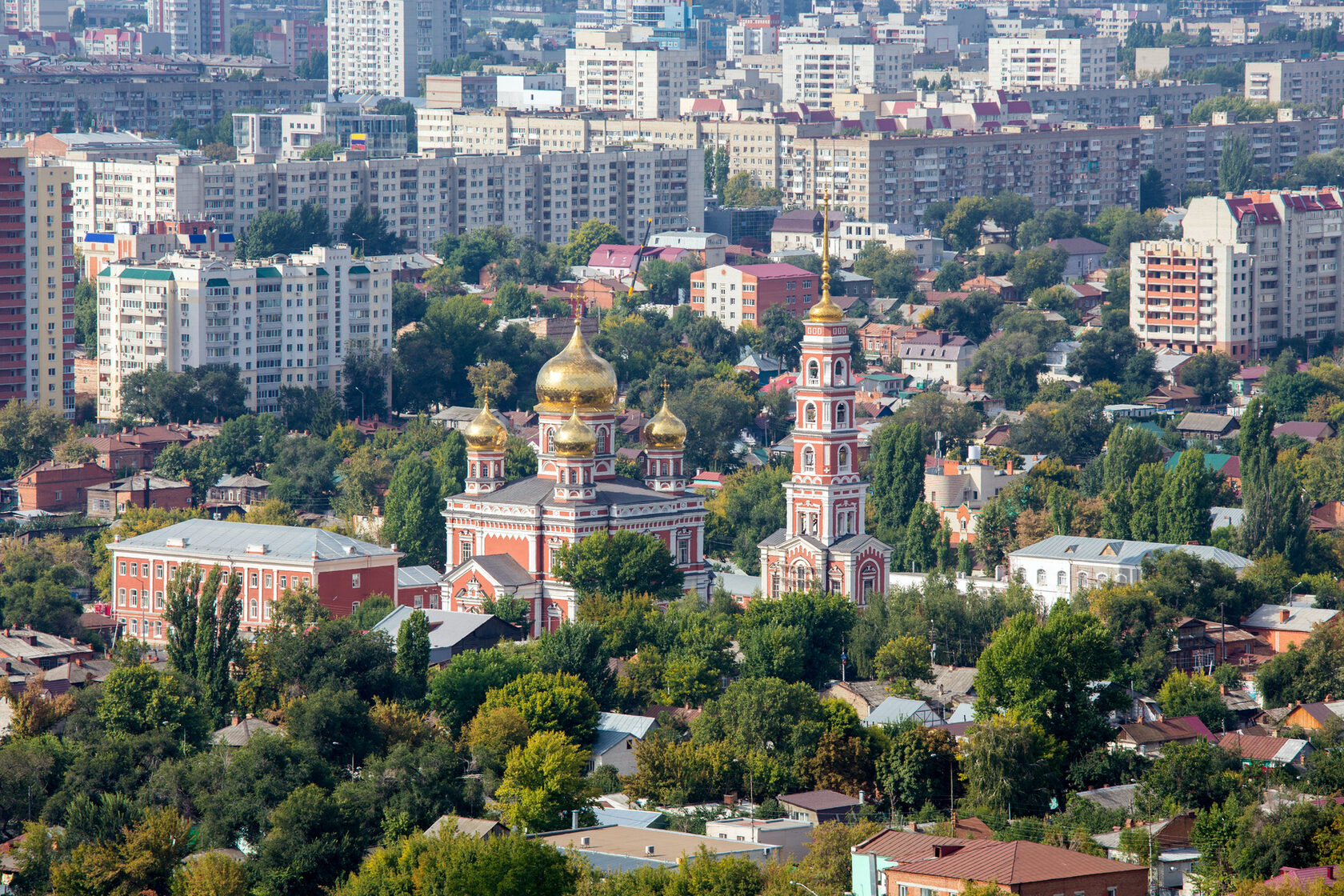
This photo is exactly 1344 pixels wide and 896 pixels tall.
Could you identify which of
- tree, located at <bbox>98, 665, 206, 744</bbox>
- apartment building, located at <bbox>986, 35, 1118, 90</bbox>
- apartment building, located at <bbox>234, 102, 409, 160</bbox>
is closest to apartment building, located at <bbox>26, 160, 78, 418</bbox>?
tree, located at <bbox>98, 665, 206, 744</bbox>

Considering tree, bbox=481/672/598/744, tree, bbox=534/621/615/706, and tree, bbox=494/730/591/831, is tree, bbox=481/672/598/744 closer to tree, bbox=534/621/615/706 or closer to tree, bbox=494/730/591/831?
tree, bbox=534/621/615/706

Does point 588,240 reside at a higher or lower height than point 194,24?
lower

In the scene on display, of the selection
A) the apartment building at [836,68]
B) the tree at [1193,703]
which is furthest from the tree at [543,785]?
the apartment building at [836,68]

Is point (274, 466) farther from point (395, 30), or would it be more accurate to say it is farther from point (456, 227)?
point (395, 30)

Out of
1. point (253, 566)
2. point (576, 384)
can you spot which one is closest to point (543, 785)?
point (576, 384)

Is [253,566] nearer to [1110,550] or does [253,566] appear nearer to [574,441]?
[574,441]

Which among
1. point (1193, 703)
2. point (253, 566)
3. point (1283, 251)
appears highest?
point (1283, 251)

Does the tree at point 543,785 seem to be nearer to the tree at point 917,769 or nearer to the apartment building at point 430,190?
the tree at point 917,769

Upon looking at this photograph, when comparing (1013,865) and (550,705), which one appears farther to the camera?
(550,705)
